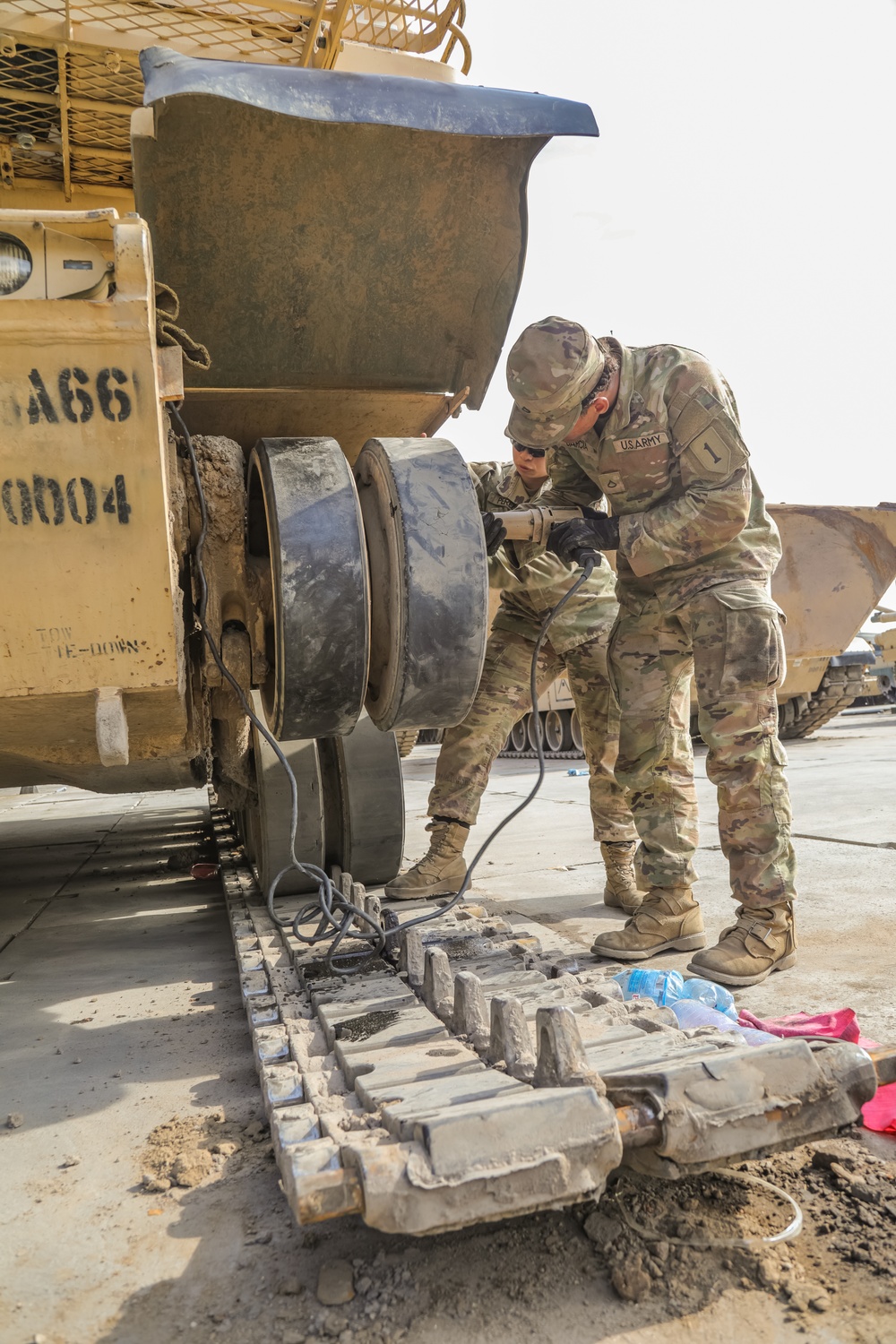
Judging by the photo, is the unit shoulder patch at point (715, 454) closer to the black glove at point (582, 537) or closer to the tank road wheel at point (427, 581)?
the black glove at point (582, 537)

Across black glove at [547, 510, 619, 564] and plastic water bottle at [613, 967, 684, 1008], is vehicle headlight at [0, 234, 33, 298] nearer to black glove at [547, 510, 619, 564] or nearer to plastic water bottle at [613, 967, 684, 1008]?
black glove at [547, 510, 619, 564]

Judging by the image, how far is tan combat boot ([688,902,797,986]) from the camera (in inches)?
89.0

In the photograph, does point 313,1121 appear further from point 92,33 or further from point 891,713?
point 891,713

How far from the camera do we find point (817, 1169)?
1397 mm

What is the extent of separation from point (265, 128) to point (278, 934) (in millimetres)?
1871

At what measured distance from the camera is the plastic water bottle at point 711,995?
2.02 meters

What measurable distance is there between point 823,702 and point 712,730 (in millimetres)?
7982

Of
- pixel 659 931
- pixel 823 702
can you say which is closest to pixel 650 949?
pixel 659 931

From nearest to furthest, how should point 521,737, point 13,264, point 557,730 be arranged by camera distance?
point 13,264
point 557,730
point 521,737

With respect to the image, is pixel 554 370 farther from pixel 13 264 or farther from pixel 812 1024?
pixel 812 1024

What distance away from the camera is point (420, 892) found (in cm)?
311

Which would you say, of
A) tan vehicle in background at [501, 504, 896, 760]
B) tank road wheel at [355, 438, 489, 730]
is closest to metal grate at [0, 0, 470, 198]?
tank road wheel at [355, 438, 489, 730]

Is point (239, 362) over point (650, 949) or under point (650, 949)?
over

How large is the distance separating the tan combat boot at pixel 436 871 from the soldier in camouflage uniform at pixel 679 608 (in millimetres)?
687
